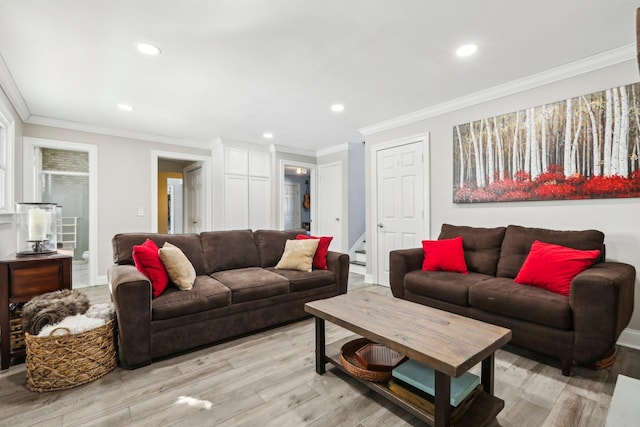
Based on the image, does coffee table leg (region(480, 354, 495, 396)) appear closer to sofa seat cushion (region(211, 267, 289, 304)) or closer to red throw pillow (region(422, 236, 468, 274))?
red throw pillow (region(422, 236, 468, 274))

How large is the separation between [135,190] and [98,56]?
260 cm

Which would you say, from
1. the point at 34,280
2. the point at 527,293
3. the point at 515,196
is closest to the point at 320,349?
the point at 527,293

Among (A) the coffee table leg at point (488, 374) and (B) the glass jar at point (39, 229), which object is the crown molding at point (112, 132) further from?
(A) the coffee table leg at point (488, 374)

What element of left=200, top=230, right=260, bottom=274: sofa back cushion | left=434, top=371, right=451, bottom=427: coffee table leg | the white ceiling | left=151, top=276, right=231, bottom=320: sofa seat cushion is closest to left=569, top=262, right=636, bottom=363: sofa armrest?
left=434, top=371, right=451, bottom=427: coffee table leg

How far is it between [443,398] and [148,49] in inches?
117

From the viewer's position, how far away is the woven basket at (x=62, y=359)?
5.73 feet

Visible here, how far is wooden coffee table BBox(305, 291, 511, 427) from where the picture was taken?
1289mm

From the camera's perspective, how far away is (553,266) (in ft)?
7.30

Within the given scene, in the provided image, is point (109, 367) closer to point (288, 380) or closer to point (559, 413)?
point (288, 380)

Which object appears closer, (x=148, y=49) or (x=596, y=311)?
(x=596, y=311)

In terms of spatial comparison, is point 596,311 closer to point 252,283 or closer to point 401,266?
point 401,266

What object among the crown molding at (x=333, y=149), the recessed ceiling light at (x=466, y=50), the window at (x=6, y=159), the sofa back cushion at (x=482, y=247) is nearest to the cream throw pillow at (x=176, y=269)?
the window at (x=6, y=159)

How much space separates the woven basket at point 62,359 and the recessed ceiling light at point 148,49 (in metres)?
2.03

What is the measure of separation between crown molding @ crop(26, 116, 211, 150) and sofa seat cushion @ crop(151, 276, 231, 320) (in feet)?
10.6
